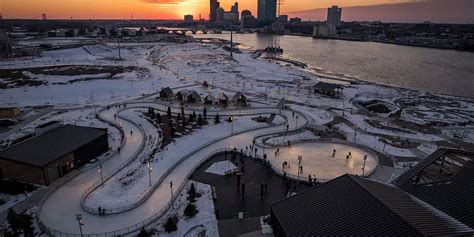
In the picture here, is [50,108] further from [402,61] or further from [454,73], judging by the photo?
[402,61]

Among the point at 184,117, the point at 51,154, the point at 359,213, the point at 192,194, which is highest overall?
the point at 359,213

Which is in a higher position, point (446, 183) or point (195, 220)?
point (446, 183)

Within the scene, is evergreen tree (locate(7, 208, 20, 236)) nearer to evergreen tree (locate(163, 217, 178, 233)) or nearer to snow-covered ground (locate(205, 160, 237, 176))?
evergreen tree (locate(163, 217, 178, 233))

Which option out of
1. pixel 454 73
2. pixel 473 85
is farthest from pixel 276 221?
pixel 454 73

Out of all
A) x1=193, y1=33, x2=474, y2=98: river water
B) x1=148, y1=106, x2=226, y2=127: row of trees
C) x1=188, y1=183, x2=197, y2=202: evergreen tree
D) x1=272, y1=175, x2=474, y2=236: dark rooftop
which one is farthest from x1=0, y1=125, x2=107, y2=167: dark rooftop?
Result: x1=193, y1=33, x2=474, y2=98: river water

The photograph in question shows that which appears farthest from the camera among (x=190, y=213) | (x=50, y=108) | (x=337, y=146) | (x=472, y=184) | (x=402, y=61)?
(x=402, y=61)

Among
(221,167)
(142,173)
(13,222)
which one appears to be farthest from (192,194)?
(13,222)

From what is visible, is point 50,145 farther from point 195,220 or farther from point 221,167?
point 195,220
